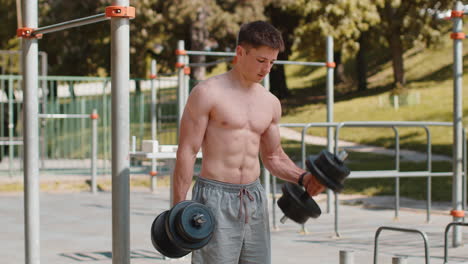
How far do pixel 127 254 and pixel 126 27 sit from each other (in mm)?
1227

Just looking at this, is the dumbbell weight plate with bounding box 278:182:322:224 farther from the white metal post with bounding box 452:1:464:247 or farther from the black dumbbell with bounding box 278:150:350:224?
the white metal post with bounding box 452:1:464:247

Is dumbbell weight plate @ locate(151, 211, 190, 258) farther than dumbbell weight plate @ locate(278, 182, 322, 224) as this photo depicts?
No

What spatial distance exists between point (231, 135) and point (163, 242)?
0.68m

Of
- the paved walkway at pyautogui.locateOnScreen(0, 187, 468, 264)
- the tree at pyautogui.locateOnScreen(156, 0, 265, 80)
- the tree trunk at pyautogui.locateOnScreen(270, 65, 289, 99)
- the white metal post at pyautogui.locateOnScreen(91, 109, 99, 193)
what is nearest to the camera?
the paved walkway at pyautogui.locateOnScreen(0, 187, 468, 264)

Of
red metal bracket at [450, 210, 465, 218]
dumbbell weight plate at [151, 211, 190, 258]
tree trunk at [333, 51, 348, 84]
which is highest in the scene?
tree trunk at [333, 51, 348, 84]

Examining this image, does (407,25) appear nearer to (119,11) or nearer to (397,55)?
(397,55)

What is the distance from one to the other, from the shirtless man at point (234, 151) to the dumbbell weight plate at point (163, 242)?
0.21 meters

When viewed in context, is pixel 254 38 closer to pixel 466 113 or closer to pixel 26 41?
pixel 26 41

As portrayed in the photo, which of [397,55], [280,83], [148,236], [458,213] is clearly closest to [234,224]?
[458,213]

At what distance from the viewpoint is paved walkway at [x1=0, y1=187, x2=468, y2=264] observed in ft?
26.9

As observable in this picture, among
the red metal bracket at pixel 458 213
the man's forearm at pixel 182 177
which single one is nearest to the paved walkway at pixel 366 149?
the red metal bracket at pixel 458 213

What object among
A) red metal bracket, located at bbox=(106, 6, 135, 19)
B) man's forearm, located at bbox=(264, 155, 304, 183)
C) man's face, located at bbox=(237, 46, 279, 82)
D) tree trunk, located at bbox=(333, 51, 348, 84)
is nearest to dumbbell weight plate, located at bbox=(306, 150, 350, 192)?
man's forearm, located at bbox=(264, 155, 304, 183)

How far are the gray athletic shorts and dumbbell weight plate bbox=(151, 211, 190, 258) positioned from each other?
24 cm

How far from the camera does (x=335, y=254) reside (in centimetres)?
841
